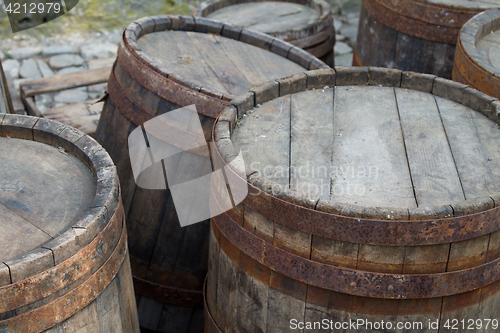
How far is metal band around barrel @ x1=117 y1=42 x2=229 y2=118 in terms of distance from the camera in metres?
2.01

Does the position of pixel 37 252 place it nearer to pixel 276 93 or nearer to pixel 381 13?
pixel 276 93

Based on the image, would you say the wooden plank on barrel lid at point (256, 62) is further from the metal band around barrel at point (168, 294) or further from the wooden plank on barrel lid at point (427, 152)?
the metal band around barrel at point (168, 294)

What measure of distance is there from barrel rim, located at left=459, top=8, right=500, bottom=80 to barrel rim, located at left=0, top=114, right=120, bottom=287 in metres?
1.56

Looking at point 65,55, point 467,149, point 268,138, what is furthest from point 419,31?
point 65,55

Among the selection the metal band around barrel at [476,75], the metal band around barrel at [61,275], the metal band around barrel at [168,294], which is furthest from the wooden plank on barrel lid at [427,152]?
the metal band around barrel at [168,294]

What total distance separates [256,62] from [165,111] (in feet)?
2.09

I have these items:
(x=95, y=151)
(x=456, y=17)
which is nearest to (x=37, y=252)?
(x=95, y=151)

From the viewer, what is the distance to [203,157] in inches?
81.0

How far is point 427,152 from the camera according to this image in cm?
175

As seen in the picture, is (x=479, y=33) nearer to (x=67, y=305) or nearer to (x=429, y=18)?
(x=429, y=18)

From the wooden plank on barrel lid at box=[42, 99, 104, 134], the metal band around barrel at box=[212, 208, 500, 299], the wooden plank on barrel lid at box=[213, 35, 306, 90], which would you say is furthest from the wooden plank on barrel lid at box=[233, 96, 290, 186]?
the wooden plank on barrel lid at box=[42, 99, 104, 134]

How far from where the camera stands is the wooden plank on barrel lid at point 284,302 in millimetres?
1553

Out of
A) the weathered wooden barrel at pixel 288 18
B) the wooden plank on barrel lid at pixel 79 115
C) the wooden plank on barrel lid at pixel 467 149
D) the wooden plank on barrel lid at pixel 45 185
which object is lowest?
the wooden plank on barrel lid at pixel 79 115

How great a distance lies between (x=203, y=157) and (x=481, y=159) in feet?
3.23
